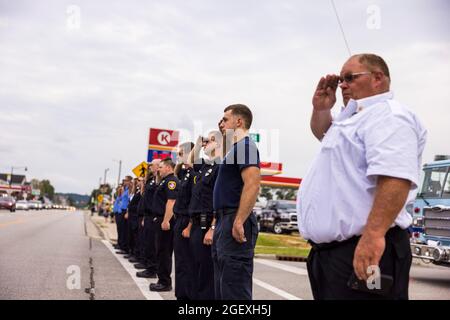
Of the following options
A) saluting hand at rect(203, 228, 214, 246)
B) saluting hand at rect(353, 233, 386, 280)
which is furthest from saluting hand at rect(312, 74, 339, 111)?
saluting hand at rect(203, 228, 214, 246)

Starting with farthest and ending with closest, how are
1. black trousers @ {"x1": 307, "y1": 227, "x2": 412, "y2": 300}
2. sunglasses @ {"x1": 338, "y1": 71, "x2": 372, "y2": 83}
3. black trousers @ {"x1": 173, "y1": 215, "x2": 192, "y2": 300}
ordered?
black trousers @ {"x1": 173, "y1": 215, "x2": 192, "y2": 300}
sunglasses @ {"x1": 338, "y1": 71, "x2": 372, "y2": 83}
black trousers @ {"x1": 307, "y1": 227, "x2": 412, "y2": 300}

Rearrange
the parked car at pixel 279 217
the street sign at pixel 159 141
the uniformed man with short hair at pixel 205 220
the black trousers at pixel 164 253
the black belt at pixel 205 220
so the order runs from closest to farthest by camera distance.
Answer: the uniformed man with short hair at pixel 205 220
the black belt at pixel 205 220
the black trousers at pixel 164 253
the street sign at pixel 159 141
the parked car at pixel 279 217

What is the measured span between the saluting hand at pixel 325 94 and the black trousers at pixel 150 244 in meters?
6.41

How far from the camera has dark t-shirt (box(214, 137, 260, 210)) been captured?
187 inches

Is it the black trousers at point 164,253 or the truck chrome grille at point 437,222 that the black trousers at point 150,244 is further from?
the truck chrome grille at point 437,222

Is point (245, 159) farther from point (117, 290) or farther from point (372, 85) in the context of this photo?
point (117, 290)

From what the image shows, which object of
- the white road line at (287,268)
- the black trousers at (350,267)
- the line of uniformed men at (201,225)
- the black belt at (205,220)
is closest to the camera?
Answer: the black trousers at (350,267)

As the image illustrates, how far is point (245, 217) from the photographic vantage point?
14.8 ft

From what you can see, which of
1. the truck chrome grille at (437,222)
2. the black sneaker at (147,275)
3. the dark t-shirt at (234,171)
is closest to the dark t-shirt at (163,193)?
the black sneaker at (147,275)

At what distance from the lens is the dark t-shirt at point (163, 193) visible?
8.31 metres

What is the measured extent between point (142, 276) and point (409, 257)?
770cm

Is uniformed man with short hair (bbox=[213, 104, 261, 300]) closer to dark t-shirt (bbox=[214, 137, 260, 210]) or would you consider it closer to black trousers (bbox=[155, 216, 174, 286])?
dark t-shirt (bbox=[214, 137, 260, 210])

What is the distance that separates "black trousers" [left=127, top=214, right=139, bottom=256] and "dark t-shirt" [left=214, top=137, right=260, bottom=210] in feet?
26.0
